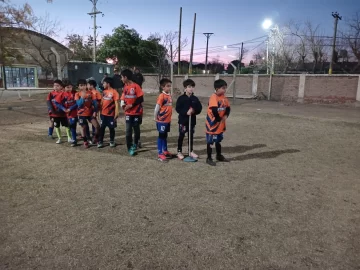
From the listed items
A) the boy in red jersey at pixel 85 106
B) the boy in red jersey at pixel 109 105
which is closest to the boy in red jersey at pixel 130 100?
the boy in red jersey at pixel 109 105

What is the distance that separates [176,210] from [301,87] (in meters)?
20.9

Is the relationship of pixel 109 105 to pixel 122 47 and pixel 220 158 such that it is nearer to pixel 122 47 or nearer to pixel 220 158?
pixel 220 158

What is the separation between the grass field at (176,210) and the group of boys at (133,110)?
41cm

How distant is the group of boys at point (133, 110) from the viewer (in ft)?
17.9

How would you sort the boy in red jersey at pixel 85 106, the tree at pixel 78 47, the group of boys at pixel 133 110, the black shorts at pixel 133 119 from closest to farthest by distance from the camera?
the group of boys at pixel 133 110 < the black shorts at pixel 133 119 < the boy in red jersey at pixel 85 106 < the tree at pixel 78 47

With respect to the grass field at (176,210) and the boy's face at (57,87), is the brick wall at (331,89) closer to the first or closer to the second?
the grass field at (176,210)

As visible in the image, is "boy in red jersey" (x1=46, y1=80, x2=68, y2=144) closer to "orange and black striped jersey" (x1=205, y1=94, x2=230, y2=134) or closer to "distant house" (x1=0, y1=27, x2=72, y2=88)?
"orange and black striped jersey" (x1=205, y1=94, x2=230, y2=134)

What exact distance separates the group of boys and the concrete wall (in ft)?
49.6

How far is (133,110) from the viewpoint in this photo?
6.04 m

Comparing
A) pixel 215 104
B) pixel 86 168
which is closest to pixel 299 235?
pixel 215 104

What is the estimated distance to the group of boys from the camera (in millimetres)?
5457

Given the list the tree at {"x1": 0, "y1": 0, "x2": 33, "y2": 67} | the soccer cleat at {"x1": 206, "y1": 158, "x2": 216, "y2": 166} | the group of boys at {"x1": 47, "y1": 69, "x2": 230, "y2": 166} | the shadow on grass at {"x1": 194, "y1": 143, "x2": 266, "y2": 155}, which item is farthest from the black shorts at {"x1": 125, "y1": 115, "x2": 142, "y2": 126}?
the tree at {"x1": 0, "y1": 0, "x2": 33, "y2": 67}

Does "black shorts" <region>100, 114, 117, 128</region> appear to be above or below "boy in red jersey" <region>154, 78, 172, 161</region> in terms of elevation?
below

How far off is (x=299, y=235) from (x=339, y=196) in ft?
4.87
